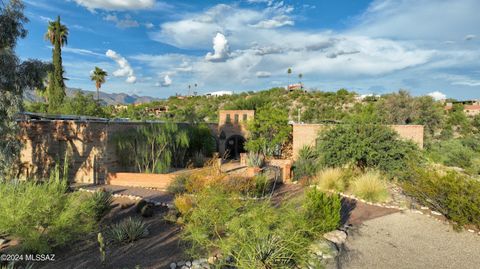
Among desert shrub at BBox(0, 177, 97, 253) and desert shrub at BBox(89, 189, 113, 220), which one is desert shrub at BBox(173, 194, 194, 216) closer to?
desert shrub at BBox(0, 177, 97, 253)

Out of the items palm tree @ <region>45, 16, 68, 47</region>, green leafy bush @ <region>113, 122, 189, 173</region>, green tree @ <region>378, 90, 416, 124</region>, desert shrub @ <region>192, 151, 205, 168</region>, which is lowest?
desert shrub @ <region>192, 151, 205, 168</region>

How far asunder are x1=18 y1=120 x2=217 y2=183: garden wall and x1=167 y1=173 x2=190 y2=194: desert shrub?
4.05m

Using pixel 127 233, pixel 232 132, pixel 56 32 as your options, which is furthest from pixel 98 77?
pixel 127 233

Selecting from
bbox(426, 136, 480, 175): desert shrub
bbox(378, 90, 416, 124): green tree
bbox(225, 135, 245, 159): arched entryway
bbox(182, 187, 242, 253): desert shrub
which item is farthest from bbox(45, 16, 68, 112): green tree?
bbox(378, 90, 416, 124): green tree

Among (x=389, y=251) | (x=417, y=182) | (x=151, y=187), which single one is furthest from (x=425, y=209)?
(x=151, y=187)

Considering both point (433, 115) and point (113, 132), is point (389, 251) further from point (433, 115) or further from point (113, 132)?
point (433, 115)

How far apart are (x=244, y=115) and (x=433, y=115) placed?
21026 millimetres

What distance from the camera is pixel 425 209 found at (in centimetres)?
901

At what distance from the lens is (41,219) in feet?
21.1

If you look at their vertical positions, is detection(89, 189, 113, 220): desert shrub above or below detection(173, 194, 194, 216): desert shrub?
below

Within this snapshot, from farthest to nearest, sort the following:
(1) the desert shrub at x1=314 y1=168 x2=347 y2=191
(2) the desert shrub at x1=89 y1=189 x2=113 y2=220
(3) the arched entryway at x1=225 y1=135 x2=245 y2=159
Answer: (3) the arched entryway at x1=225 y1=135 x2=245 y2=159, (1) the desert shrub at x1=314 y1=168 x2=347 y2=191, (2) the desert shrub at x1=89 y1=189 x2=113 y2=220

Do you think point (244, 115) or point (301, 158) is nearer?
point (301, 158)

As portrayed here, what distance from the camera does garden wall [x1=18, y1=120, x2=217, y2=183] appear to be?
13.1 metres

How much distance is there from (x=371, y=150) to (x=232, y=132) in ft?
33.6
